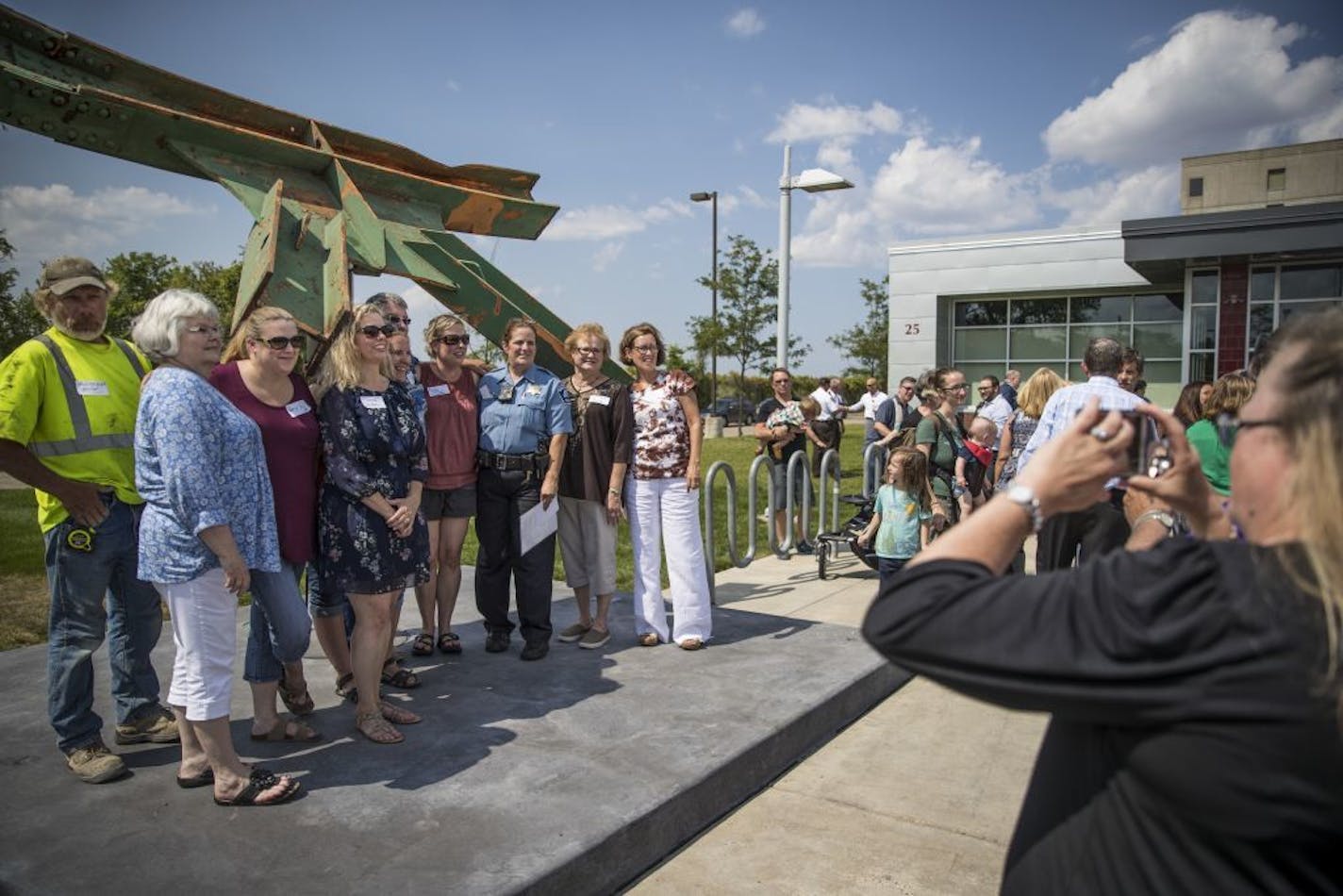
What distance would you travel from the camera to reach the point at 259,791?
3016mm

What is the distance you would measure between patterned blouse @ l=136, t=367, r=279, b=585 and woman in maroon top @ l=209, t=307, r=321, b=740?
36 cm

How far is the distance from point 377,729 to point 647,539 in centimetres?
206

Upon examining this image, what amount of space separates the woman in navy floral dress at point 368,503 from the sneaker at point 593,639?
1349mm

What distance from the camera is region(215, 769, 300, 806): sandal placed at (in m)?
3.00

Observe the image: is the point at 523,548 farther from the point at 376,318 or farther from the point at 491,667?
the point at 376,318

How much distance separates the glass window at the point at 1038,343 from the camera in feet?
75.5

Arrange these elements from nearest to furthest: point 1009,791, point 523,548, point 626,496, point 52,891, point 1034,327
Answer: point 52,891 → point 1009,791 → point 523,548 → point 626,496 → point 1034,327

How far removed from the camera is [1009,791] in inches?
142

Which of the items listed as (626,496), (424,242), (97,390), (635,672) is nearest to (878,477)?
(626,496)

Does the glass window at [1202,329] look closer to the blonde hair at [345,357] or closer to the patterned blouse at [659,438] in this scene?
the patterned blouse at [659,438]

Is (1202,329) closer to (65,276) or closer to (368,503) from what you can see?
(368,503)

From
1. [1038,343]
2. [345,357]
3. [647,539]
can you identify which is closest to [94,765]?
[345,357]

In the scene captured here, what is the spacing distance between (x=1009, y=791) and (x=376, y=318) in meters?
3.44

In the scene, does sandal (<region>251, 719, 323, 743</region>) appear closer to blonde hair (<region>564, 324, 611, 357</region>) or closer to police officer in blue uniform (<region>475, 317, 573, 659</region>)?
police officer in blue uniform (<region>475, 317, 573, 659</region>)
